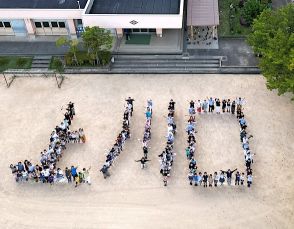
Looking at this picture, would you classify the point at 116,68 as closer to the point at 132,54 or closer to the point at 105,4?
the point at 132,54

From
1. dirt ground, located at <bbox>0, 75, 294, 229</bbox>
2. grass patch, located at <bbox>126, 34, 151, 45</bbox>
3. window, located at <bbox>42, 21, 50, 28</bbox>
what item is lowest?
dirt ground, located at <bbox>0, 75, 294, 229</bbox>

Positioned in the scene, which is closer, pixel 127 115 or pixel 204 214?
pixel 204 214

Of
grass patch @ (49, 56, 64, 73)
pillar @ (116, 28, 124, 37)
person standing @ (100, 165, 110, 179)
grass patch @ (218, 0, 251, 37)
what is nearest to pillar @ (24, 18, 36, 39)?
grass patch @ (49, 56, 64, 73)

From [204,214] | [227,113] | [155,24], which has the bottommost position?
[204,214]

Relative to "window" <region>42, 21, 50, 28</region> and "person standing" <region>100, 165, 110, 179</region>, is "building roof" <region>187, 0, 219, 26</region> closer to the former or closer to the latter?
"window" <region>42, 21, 50, 28</region>

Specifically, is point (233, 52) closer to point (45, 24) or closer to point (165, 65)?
point (165, 65)

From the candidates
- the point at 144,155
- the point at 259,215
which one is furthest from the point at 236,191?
the point at 144,155
